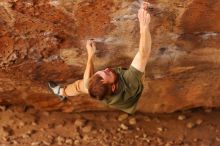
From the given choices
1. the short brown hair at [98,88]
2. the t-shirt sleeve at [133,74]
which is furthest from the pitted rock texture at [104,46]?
the short brown hair at [98,88]

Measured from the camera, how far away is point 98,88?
3.71 meters

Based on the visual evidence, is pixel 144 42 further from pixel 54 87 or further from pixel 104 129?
pixel 104 129

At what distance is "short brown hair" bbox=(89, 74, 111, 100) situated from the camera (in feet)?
12.2

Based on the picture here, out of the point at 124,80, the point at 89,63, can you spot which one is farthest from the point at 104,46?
the point at 124,80

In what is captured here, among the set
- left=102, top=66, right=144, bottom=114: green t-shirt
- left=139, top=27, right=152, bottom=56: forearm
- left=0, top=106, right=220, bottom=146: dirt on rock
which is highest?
left=139, top=27, right=152, bottom=56: forearm

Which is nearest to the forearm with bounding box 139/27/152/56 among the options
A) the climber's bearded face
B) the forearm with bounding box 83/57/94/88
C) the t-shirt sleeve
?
the t-shirt sleeve

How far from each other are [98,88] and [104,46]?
68 centimetres

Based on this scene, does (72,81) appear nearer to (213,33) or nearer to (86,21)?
(86,21)

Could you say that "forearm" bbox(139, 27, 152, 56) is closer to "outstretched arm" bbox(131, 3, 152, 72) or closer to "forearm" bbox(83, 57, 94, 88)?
"outstretched arm" bbox(131, 3, 152, 72)

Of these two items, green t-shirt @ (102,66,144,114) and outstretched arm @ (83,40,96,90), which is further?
outstretched arm @ (83,40,96,90)

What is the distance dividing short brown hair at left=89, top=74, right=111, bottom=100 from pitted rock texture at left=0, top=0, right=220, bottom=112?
522 mm

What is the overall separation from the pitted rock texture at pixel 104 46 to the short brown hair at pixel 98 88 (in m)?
0.52

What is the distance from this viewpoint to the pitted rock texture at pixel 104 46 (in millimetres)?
3910

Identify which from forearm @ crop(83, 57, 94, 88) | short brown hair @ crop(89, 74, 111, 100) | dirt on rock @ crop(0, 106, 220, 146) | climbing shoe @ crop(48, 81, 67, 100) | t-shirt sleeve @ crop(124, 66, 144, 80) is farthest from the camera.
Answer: dirt on rock @ crop(0, 106, 220, 146)
